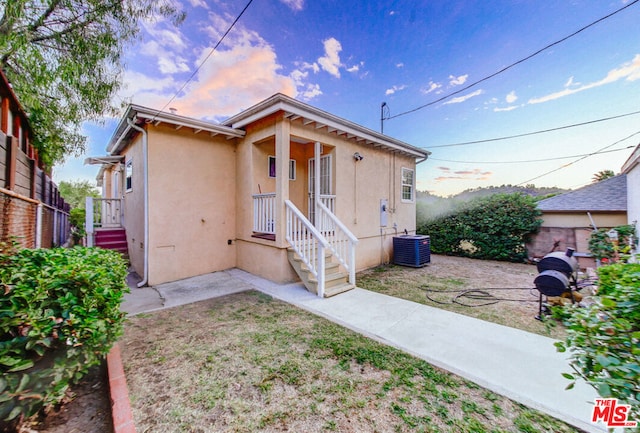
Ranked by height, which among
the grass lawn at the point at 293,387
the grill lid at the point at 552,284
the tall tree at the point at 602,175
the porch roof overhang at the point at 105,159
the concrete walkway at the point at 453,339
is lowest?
the grass lawn at the point at 293,387

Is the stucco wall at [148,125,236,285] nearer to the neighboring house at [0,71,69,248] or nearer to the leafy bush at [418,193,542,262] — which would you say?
the neighboring house at [0,71,69,248]

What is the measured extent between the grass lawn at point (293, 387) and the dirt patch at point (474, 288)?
2.08 metres

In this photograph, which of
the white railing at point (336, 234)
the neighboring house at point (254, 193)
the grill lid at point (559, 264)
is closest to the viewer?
the grill lid at point (559, 264)

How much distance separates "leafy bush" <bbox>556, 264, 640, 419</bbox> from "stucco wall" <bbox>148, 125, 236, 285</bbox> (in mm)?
7281

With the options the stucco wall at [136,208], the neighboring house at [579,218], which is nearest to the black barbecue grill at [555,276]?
the neighboring house at [579,218]

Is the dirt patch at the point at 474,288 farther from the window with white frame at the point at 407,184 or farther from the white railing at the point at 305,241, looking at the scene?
the window with white frame at the point at 407,184

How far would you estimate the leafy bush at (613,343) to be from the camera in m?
1.15

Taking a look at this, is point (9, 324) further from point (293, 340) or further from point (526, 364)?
point (526, 364)

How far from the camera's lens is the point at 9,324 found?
166 cm

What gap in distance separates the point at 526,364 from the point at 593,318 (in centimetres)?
204

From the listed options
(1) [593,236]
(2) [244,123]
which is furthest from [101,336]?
(1) [593,236]

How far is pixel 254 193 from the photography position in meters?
6.83

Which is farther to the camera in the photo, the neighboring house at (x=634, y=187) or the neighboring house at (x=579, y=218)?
the neighboring house at (x=579, y=218)

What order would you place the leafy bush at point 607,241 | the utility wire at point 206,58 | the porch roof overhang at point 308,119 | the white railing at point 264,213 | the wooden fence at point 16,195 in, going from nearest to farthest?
the wooden fence at point 16,195 → the utility wire at point 206,58 → the porch roof overhang at point 308,119 → the white railing at point 264,213 → the leafy bush at point 607,241
